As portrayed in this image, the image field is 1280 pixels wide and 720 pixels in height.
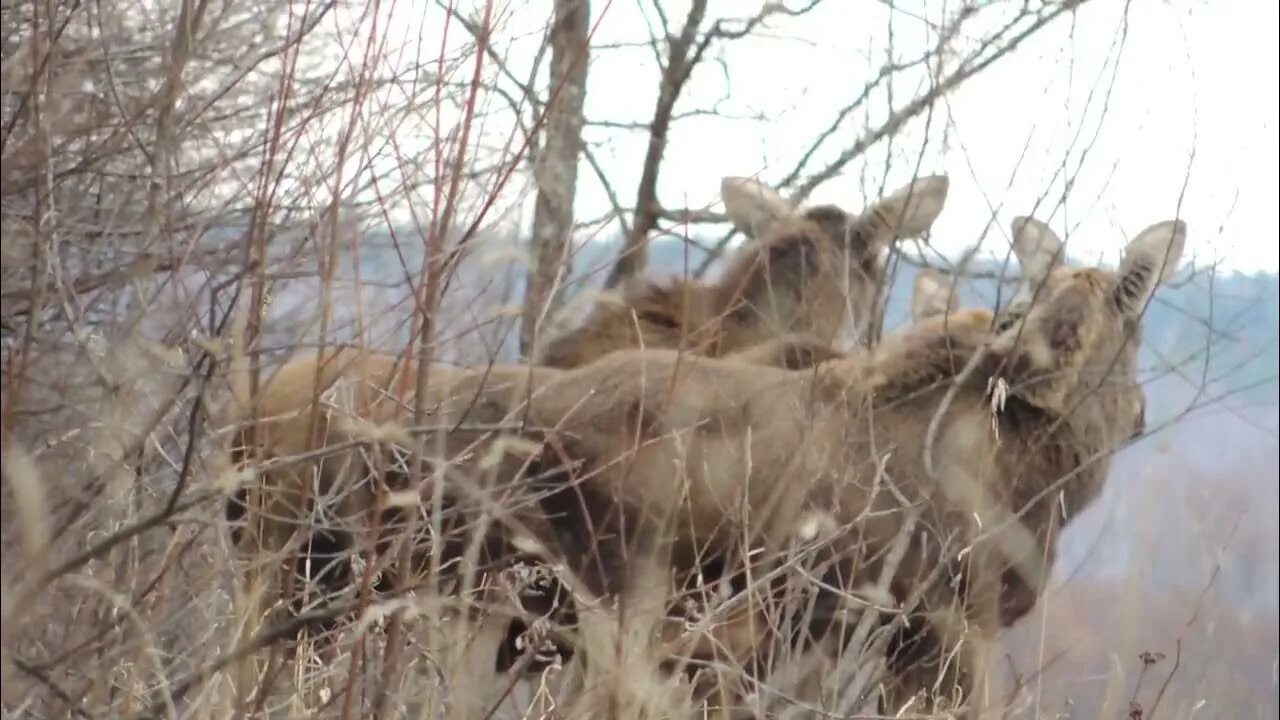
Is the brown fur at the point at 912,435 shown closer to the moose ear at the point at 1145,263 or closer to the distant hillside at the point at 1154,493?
the moose ear at the point at 1145,263

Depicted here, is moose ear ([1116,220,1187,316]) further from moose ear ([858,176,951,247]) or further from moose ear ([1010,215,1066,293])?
moose ear ([858,176,951,247])

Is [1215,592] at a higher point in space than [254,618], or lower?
lower

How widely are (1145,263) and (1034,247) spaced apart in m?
0.70

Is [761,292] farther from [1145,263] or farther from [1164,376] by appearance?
[1164,376]

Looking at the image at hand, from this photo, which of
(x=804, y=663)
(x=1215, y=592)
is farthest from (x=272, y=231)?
(x=1215, y=592)

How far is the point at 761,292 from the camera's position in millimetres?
6359

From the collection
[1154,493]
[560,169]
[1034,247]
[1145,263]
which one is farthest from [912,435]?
[560,169]

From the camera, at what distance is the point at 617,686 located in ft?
8.20

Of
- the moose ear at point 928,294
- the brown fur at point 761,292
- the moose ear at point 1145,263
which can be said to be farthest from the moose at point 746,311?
the moose ear at point 1145,263

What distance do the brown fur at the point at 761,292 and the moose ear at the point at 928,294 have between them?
169 mm

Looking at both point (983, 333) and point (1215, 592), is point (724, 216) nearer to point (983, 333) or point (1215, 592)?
point (983, 333)

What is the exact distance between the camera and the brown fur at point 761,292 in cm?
570

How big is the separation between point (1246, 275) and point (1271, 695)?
5.29 feet

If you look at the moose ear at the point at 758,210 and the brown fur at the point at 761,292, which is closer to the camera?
the brown fur at the point at 761,292
